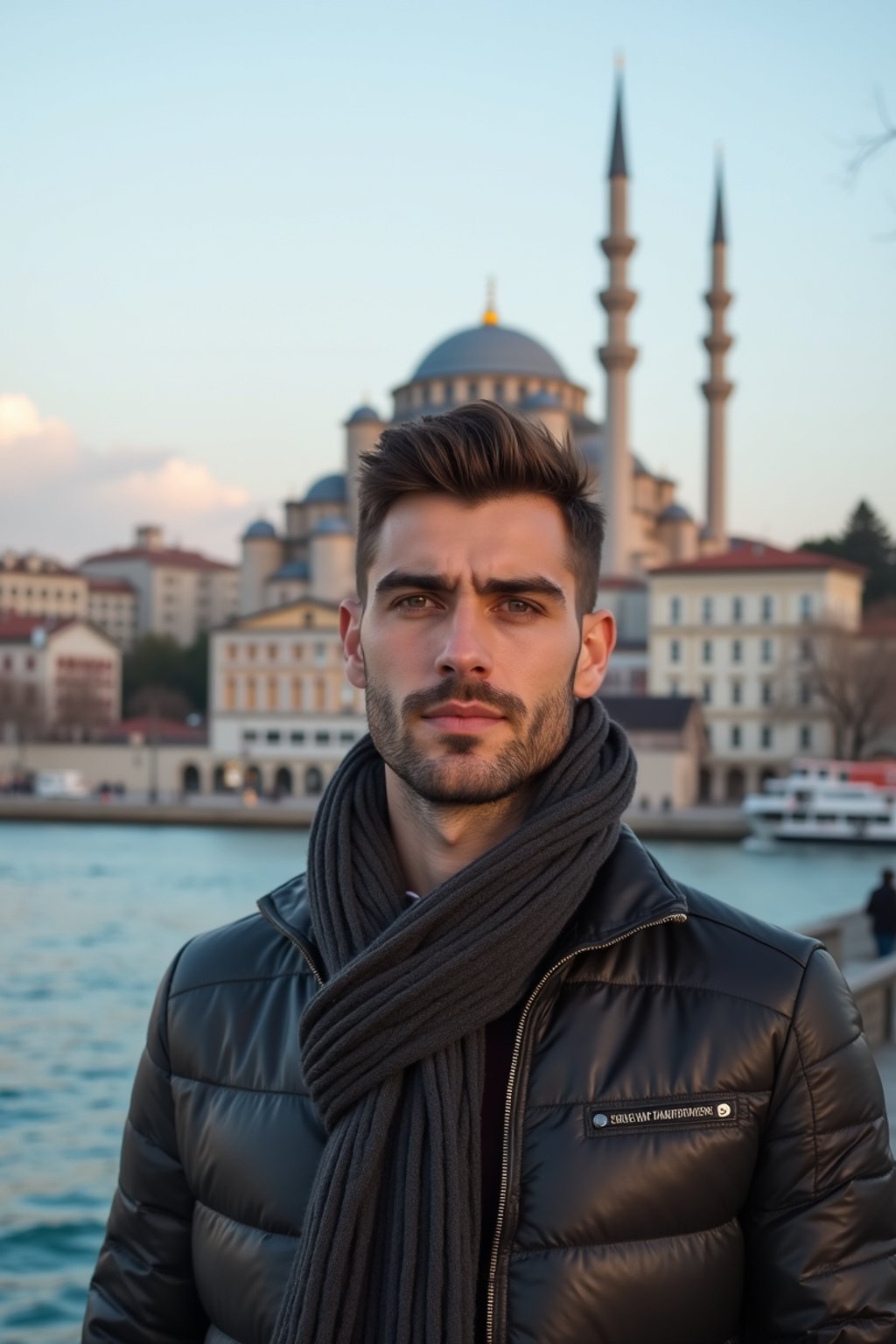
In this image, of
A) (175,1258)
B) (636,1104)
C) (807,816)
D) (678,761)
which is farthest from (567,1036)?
(678,761)

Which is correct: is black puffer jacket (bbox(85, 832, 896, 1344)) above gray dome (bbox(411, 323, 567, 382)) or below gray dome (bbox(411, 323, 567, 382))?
below

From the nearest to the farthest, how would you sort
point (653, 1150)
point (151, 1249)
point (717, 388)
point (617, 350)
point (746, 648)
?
1. point (653, 1150)
2. point (151, 1249)
3. point (617, 350)
4. point (746, 648)
5. point (717, 388)

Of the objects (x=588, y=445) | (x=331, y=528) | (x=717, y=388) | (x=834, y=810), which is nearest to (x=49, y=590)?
(x=331, y=528)

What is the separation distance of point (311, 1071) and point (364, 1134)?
9cm

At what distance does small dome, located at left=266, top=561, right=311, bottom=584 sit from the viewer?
5906cm

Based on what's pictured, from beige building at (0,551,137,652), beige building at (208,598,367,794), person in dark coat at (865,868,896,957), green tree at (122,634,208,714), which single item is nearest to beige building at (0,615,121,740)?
green tree at (122,634,208,714)

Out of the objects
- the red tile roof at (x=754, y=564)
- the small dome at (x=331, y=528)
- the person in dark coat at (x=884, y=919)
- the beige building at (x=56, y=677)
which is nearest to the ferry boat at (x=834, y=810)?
the red tile roof at (x=754, y=564)

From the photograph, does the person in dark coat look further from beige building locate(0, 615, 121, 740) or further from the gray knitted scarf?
beige building locate(0, 615, 121, 740)

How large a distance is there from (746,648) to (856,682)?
498 centimetres

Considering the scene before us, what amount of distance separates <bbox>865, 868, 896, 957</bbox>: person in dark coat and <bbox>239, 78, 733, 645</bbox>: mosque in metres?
36.7

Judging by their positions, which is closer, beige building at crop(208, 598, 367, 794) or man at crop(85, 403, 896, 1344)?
man at crop(85, 403, 896, 1344)

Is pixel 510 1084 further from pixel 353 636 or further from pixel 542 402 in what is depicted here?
pixel 542 402

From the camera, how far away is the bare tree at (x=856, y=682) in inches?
1735

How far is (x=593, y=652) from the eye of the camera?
6.03 ft
